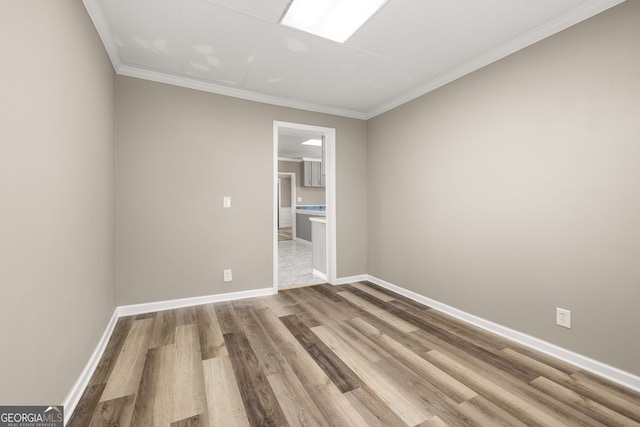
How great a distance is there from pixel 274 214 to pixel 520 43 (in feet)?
9.38

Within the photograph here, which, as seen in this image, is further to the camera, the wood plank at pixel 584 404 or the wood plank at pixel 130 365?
the wood plank at pixel 130 365

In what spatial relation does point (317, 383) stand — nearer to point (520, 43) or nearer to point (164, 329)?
point (164, 329)

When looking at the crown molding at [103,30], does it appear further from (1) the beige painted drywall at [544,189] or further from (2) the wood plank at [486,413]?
(2) the wood plank at [486,413]

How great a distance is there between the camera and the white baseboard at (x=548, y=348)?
64.8 inches

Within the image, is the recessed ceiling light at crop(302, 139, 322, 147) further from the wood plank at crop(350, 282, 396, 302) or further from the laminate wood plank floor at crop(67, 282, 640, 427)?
the laminate wood plank floor at crop(67, 282, 640, 427)

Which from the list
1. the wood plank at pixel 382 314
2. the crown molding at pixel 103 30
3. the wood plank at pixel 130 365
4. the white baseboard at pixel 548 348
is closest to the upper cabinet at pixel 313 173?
the wood plank at pixel 382 314

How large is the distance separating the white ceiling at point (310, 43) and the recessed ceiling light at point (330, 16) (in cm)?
7

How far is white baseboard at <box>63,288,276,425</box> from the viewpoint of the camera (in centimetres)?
145

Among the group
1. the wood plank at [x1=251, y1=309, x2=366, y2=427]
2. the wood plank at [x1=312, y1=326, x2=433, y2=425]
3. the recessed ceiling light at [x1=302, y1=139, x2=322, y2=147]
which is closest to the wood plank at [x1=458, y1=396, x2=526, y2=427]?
the wood plank at [x1=312, y1=326, x2=433, y2=425]

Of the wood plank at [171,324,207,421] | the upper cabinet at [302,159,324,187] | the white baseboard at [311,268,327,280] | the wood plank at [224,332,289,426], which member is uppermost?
the upper cabinet at [302,159,324,187]

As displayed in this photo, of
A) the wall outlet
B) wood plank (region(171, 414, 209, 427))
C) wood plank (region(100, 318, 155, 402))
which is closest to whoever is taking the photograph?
wood plank (region(171, 414, 209, 427))

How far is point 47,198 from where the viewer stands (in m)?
1.21

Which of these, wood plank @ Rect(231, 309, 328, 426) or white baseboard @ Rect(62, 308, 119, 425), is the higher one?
white baseboard @ Rect(62, 308, 119, 425)

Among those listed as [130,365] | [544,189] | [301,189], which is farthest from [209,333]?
[301,189]
